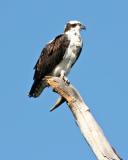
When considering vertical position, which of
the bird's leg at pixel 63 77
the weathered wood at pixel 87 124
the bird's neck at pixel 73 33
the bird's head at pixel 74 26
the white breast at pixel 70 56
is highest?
the bird's head at pixel 74 26

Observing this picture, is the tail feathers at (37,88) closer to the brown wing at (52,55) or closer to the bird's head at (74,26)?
the brown wing at (52,55)

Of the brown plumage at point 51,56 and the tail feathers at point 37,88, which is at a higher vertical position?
the brown plumage at point 51,56

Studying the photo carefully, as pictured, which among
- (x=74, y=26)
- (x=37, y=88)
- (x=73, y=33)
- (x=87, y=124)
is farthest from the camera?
(x=74, y=26)

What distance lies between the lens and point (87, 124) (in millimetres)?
9828

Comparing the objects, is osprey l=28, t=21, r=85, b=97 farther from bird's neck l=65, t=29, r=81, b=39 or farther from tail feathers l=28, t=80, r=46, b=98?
tail feathers l=28, t=80, r=46, b=98

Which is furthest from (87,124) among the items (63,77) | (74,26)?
(74,26)

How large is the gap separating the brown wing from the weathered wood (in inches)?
118

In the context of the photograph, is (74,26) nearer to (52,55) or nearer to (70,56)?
(70,56)

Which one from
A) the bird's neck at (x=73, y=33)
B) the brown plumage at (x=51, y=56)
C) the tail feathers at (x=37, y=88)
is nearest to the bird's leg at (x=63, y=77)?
the brown plumage at (x=51, y=56)

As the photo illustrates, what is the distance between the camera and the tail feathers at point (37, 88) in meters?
Result: 13.7

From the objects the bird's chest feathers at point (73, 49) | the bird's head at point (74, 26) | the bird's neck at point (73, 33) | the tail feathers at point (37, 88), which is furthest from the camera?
the bird's head at point (74, 26)

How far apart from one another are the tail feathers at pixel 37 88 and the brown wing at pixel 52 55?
0.39 metres

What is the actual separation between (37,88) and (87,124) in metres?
4.10

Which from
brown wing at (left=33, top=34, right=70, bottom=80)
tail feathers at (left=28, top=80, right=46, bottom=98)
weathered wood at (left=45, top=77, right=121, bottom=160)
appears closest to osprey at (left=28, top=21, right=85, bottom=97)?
brown wing at (left=33, top=34, right=70, bottom=80)
